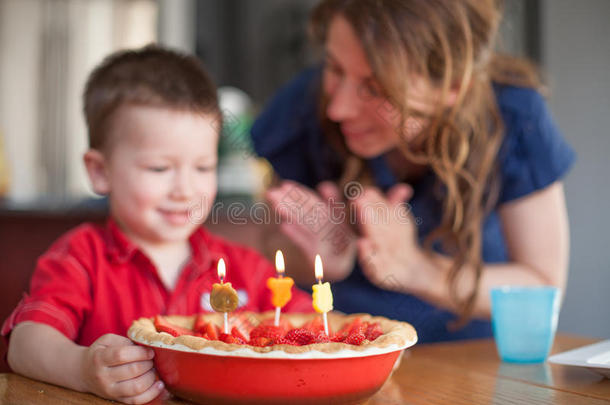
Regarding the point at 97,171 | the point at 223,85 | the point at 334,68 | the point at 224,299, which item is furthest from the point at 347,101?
the point at 223,85

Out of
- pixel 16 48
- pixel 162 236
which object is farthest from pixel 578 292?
pixel 16 48

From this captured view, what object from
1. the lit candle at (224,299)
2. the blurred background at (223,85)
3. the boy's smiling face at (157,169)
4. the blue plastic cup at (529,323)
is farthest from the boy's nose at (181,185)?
the blue plastic cup at (529,323)

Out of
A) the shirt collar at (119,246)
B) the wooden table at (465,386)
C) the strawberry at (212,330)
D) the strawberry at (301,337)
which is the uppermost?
the shirt collar at (119,246)

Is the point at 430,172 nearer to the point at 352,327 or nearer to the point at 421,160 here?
the point at 421,160

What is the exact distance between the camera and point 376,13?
3.50 feet

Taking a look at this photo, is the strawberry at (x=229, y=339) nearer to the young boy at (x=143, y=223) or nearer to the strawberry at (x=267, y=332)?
the strawberry at (x=267, y=332)

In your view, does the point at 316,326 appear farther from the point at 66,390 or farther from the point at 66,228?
the point at 66,228

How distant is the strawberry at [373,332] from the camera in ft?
2.24

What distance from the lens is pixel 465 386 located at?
2.45 feet

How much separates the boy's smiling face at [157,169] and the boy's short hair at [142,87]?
0.02 m

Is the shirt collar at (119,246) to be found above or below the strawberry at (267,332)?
above

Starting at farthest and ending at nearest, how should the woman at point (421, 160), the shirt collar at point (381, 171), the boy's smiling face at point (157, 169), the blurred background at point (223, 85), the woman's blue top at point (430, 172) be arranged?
the blurred background at point (223, 85)
the shirt collar at point (381, 171)
the woman's blue top at point (430, 172)
the woman at point (421, 160)
the boy's smiling face at point (157, 169)

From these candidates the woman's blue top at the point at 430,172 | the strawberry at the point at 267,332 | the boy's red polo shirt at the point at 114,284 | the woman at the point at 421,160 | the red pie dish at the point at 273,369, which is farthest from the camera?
the woman's blue top at the point at 430,172

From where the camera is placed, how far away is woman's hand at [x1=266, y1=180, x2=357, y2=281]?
1173 millimetres
